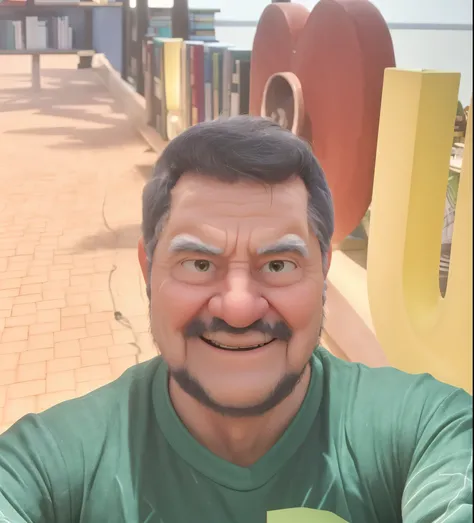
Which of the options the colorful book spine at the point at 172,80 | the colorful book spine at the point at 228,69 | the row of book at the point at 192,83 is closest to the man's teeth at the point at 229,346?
the row of book at the point at 192,83

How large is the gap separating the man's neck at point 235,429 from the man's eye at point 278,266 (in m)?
0.18

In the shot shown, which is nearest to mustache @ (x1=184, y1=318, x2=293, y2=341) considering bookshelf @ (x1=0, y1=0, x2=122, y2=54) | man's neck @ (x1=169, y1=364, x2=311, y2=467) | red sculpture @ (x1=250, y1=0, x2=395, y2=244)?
man's neck @ (x1=169, y1=364, x2=311, y2=467)

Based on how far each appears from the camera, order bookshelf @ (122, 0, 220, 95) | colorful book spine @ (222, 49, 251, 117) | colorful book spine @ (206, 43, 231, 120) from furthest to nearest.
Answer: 1. bookshelf @ (122, 0, 220, 95)
2. colorful book spine @ (206, 43, 231, 120)
3. colorful book spine @ (222, 49, 251, 117)

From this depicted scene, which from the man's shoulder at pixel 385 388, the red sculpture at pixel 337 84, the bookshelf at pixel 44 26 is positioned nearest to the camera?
the man's shoulder at pixel 385 388

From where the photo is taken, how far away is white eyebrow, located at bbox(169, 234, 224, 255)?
0.72 meters

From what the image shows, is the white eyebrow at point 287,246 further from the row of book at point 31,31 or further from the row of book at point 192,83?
the row of book at point 192,83

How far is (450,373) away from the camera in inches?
38.7

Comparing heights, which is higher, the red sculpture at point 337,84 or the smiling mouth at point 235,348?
the red sculpture at point 337,84

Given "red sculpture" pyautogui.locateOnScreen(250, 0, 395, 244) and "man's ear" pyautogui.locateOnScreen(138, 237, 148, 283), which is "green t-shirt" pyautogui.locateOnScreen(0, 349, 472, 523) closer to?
"man's ear" pyautogui.locateOnScreen(138, 237, 148, 283)

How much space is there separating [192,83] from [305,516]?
2.28m

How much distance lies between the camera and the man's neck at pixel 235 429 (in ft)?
2.56

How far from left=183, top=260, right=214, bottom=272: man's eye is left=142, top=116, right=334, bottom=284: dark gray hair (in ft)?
0.22

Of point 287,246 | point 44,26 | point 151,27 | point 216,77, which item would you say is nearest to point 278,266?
point 287,246

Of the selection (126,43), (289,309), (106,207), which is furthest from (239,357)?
(126,43)
